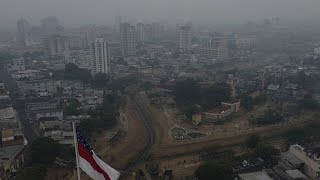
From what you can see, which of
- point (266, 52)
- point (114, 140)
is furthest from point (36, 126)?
point (266, 52)

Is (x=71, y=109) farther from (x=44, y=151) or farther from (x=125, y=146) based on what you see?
(x=44, y=151)

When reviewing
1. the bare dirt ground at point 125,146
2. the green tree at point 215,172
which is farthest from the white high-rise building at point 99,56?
the green tree at point 215,172

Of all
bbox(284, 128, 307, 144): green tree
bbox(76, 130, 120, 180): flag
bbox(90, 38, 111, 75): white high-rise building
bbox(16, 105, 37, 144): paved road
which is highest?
bbox(76, 130, 120, 180): flag

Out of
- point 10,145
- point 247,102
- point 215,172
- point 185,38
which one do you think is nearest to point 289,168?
point 215,172

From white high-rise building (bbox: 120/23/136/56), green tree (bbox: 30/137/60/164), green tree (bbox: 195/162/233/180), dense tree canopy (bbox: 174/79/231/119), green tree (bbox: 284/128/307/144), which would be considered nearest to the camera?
green tree (bbox: 195/162/233/180)

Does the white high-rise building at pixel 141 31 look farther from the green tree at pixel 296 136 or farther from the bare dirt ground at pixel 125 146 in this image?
the green tree at pixel 296 136

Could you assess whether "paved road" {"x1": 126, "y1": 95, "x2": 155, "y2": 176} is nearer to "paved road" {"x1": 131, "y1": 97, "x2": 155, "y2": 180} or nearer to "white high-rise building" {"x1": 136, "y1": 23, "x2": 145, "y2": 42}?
"paved road" {"x1": 131, "y1": 97, "x2": 155, "y2": 180}

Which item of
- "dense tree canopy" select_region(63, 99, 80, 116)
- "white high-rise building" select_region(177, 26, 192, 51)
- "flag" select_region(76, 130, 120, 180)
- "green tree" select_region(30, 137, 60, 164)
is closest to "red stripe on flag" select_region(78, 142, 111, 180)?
"flag" select_region(76, 130, 120, 180)
